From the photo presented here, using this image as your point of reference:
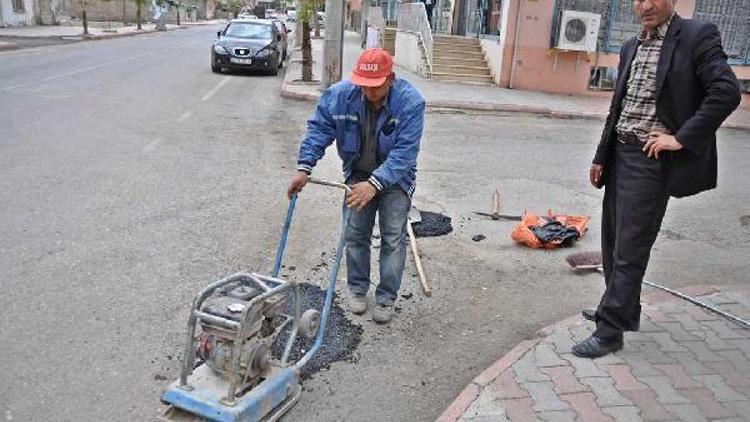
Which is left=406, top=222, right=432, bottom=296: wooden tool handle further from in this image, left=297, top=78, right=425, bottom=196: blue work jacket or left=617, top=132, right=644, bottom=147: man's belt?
left=617, top=132, right=644, bottom=147: man's belt

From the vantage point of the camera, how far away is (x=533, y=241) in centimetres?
579

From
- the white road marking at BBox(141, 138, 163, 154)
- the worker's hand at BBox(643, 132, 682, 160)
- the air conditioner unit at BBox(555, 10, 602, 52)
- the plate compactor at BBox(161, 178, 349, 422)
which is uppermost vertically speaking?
the air conditioner unit at BBox(555, 10, 602, 52)

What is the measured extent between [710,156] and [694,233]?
3.50m

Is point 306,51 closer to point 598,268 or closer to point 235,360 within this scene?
point 598,268

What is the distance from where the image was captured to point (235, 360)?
9.04 ft

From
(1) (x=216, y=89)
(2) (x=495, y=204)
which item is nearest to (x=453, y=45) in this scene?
(1) (x=216, y=89)

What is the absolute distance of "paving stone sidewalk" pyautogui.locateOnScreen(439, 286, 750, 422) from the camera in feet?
10.5

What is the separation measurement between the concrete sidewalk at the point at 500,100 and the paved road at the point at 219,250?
325 cm

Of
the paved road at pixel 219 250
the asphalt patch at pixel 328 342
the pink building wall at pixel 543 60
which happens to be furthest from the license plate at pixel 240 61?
the asphalt patch at pixel 328 342

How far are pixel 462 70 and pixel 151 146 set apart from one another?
1244 centimetres

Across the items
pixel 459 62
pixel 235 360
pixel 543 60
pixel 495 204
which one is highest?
pixel 543 60

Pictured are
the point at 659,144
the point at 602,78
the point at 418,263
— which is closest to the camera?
the point at 659,144

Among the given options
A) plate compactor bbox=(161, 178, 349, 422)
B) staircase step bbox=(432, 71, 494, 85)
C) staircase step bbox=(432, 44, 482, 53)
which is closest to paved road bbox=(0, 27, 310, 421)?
plate compactor bbox=(161, 178, 349, 422)

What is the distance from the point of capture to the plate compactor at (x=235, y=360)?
2.77 meters
